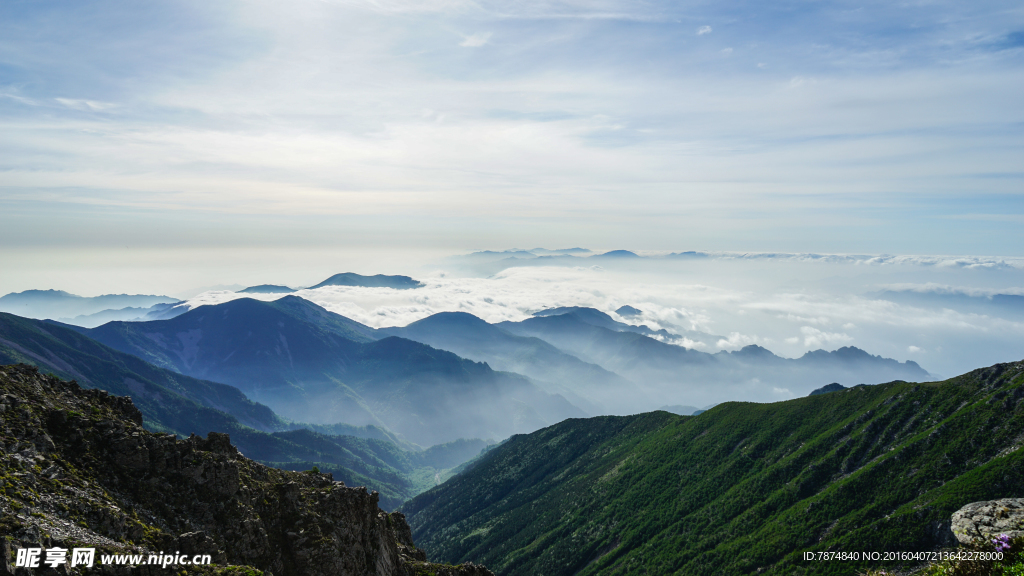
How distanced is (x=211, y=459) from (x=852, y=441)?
19526 cm

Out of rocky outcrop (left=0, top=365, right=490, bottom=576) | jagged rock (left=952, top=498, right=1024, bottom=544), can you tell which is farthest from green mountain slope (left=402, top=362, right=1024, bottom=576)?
rocky outcrop (left=0, top=365, right=490, bottom=576)

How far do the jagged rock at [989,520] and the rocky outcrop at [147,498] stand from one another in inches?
2571

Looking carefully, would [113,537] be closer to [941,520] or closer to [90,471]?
[90,471]

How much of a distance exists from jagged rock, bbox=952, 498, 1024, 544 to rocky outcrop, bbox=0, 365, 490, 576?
65306mm

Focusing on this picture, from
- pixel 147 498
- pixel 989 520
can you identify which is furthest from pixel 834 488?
pixel 147 498

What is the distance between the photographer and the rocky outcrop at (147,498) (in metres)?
38.5

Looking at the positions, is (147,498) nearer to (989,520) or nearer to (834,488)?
(989,520)

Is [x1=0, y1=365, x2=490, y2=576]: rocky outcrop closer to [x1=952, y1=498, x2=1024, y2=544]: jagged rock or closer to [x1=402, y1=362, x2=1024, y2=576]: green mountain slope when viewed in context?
[x1=952, y1=498, x2=1024, y2=544]: jagged rock

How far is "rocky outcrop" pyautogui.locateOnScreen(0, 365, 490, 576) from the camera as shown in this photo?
38469mm

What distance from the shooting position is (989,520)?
125 ft

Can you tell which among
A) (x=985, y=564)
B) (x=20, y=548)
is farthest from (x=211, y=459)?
(x=985, y=564)

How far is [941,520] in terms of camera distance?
114 metres

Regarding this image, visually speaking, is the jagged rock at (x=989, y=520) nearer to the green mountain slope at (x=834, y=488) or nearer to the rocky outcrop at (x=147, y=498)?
the rocky outcrop at (x=147, y=498)

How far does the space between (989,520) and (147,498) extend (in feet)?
264
